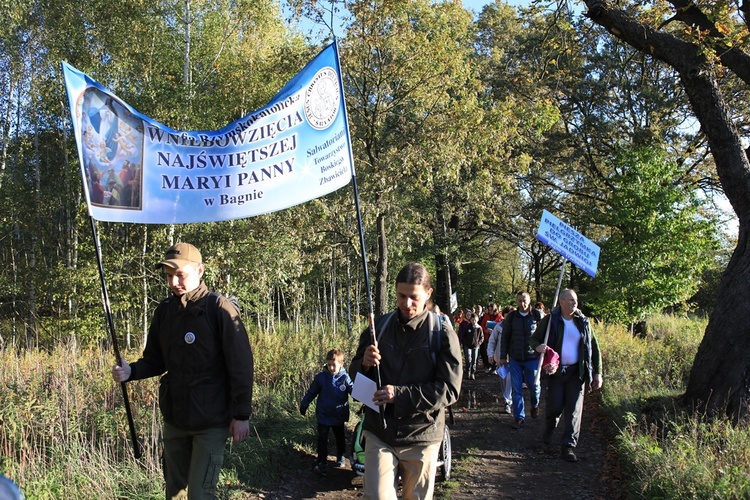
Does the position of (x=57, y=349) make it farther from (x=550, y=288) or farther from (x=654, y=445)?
(x=550, y=288)

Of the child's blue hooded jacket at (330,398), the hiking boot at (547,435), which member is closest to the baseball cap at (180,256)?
the child's blue hooded jacket at (330,398)

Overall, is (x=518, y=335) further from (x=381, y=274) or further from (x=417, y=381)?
(x=417, y=381)

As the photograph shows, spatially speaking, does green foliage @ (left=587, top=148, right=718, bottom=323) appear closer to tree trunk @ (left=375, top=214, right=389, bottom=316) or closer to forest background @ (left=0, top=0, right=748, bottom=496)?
forest background @ (left=0, top=0, right=748, bottom=496)

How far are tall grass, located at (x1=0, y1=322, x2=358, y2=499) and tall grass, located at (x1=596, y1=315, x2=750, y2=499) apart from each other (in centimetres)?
362

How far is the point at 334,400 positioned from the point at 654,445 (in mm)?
3268

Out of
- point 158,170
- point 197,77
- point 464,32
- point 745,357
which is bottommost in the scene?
point 745,357

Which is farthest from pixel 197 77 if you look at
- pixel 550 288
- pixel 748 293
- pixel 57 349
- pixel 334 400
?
pixel 550 288

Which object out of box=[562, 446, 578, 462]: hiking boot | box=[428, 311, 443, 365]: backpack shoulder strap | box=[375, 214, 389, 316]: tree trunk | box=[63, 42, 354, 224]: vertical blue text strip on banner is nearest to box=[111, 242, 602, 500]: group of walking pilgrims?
box=[428, 311, 443, 365]: backpack shoulder strap

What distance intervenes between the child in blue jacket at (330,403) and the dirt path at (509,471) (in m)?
0.28

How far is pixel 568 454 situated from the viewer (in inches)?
286

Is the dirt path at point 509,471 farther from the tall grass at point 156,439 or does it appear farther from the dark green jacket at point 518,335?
the dark green jacket at point 518,335

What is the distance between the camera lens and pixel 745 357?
268 inches

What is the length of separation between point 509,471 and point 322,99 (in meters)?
4.54

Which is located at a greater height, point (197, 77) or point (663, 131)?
point (197, 77)
